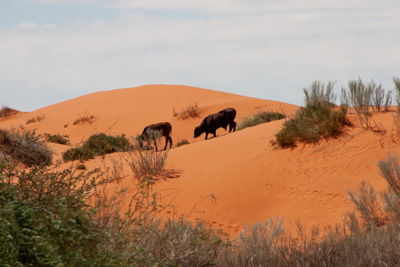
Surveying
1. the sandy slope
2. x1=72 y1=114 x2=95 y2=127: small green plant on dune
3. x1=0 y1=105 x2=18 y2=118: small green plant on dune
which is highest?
x1=0 y1=105 x2=18 y2=118: small green plant on dune

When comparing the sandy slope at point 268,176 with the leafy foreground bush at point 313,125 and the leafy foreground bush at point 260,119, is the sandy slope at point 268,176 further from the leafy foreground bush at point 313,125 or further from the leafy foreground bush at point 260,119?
the leafy foreground bush at point 260,119

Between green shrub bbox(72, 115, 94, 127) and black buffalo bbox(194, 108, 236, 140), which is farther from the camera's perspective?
green shrub bbox(72, 115, 94, 127)

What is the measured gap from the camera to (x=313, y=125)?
44.9ft

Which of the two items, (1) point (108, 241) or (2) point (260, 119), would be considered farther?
(2) point (260, 119)

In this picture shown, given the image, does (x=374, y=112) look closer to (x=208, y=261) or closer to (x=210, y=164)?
(x=210, y=164)

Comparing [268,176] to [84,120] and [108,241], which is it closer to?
[108,241]

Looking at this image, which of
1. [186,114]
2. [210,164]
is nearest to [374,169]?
[210,164]

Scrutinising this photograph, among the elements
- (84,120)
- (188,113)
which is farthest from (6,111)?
(188,113)

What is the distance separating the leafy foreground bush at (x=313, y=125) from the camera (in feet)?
44.1

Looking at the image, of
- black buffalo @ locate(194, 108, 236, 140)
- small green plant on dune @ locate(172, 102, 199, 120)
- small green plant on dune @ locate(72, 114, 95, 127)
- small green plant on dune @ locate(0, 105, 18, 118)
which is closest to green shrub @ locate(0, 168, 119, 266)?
black buffalo @ locate(194, 108, 236, 140)

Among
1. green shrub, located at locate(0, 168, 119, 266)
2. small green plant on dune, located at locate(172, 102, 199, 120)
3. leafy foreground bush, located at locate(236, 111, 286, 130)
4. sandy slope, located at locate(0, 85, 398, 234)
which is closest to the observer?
green shrub, located at locate(0, 168, 119, 266)

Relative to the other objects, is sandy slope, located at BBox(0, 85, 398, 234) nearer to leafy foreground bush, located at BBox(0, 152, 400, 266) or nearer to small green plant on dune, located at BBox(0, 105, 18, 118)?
leafy foreground bush, located at BBox(0, 152, 400, 266)

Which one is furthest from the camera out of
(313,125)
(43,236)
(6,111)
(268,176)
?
(6,111)

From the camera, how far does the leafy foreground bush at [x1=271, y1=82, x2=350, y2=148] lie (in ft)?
44.1
